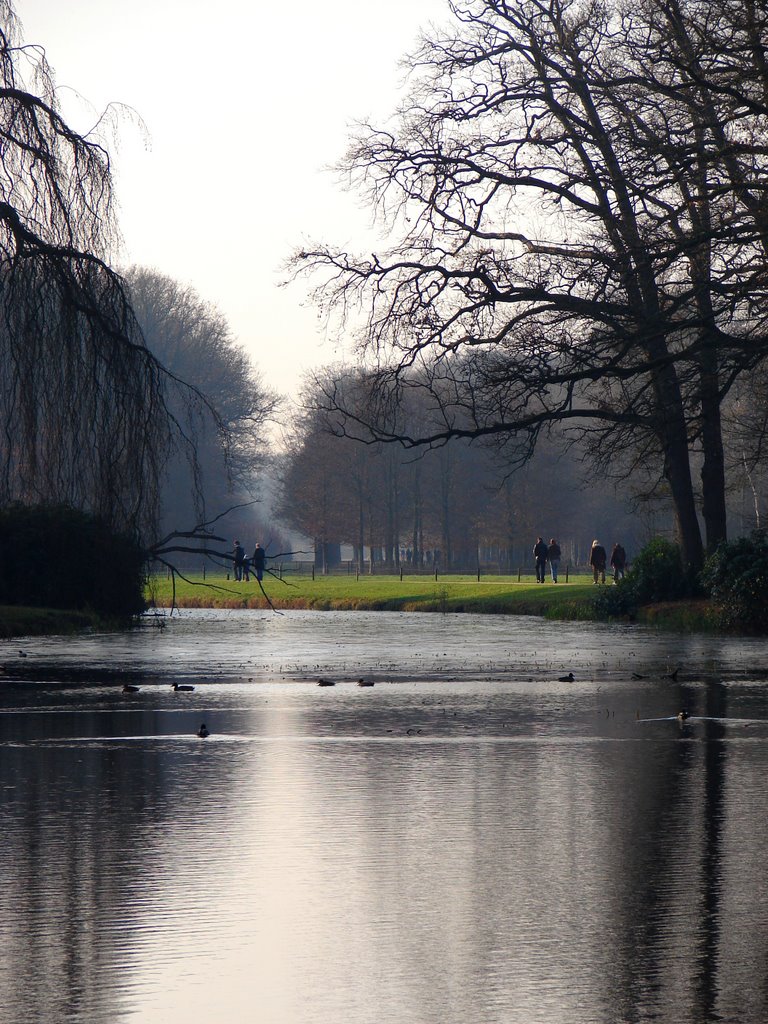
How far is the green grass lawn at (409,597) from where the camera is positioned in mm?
48138

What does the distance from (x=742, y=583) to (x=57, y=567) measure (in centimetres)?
1388

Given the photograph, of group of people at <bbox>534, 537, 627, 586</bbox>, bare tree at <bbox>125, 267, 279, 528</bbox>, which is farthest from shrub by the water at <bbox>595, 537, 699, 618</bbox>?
bare tree at <bbox>125, 267, 279, 528</bbox>

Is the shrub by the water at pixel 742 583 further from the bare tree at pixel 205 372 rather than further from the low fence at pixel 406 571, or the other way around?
the bare tree at pixel 205 372

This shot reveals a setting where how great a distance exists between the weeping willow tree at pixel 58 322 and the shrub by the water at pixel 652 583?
21.2 meters

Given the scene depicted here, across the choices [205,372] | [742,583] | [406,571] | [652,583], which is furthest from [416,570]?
[742,583]

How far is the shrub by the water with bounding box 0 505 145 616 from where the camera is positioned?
3028 cm

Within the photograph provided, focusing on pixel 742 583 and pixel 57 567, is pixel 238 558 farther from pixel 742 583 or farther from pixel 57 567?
pixel 742 583

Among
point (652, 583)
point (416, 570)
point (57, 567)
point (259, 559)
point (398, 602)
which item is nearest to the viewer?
point (57, 567)

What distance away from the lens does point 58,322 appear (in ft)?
64.3

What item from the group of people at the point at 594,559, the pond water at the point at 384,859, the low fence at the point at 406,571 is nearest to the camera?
the pond water at the point at 384,859

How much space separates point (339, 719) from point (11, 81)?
9921mm

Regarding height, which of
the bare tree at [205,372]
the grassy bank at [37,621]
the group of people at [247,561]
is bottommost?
the grassy bank at [37,621]

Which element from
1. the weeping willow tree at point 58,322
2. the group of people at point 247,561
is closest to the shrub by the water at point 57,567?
the group of people at point 247,561

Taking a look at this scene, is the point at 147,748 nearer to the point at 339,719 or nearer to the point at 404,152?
the point at 339,719
